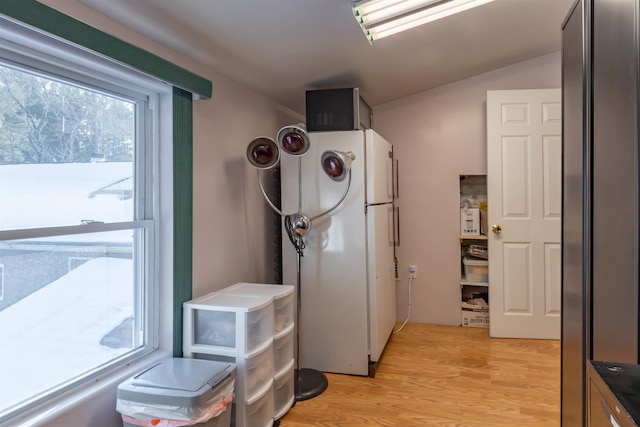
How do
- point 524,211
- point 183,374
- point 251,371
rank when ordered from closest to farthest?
point 183,374, point 251,371, point 524,211

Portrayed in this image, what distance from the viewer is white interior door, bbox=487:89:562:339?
3623 mm

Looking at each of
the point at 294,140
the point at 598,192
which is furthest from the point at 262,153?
the point at 598,192

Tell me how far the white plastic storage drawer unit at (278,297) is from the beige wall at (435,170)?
6.44 ft

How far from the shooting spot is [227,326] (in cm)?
208

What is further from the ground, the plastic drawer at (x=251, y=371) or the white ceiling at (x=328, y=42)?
the white ceiling at (x=328, y=42)

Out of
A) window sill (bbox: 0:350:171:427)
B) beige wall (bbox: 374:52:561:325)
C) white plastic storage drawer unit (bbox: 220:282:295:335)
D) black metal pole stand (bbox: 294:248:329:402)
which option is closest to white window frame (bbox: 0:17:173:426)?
window sill (bbox: 0:350:171:427)

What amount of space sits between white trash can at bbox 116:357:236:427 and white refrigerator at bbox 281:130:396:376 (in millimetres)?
1090

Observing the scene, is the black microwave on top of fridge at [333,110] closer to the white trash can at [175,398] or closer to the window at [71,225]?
the window at [71,225]

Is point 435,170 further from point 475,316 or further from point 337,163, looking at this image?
point 337,163

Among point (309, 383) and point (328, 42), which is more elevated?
point (328, 42)

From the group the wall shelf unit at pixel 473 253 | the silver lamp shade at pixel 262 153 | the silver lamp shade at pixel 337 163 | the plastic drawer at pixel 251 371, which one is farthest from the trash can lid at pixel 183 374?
the wall shelf unit at pixel 473 253

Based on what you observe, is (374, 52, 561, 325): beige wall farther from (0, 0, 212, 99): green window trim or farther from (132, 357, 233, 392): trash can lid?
(132, 357, 233, 392): trash can lid

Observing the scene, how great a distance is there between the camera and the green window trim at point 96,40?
4.19 feet

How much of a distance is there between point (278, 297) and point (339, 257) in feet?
2.35
